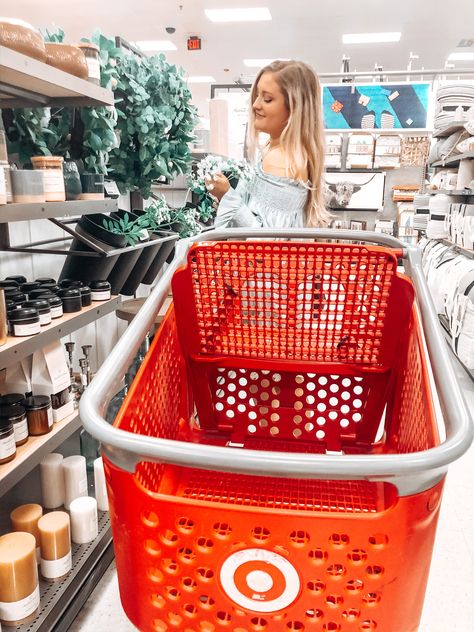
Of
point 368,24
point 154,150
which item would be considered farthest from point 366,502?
point 368,24

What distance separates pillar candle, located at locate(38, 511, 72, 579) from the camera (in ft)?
4.51

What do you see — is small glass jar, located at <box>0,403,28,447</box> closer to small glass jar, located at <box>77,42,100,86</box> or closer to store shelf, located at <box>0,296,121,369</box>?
store shelf, located at <box>0,296,121,369</box>

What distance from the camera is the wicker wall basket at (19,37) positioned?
1062 millimetres

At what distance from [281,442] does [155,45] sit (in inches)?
402

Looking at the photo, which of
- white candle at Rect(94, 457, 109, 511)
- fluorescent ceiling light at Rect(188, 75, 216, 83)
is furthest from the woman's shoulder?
fluorescent ceiling light at Rect(188, 75, 216, 83)

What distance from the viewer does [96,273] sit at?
171cm

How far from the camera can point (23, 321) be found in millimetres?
1223

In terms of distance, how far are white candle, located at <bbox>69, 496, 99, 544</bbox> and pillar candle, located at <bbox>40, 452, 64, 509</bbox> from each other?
94 mm

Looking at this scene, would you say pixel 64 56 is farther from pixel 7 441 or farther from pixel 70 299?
pixel 7 441

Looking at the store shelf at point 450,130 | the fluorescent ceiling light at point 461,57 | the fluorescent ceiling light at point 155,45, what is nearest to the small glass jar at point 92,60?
the store shelf at point 450,130

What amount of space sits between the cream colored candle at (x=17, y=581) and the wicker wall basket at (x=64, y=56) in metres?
1.13

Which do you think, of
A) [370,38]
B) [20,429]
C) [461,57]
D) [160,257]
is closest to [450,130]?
[160,257]

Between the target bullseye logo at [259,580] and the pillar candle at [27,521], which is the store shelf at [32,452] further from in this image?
the target bullseye logo at [259,580]

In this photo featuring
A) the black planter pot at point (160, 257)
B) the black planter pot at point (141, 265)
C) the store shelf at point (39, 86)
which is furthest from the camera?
the black planter pot at point (160, 257)
